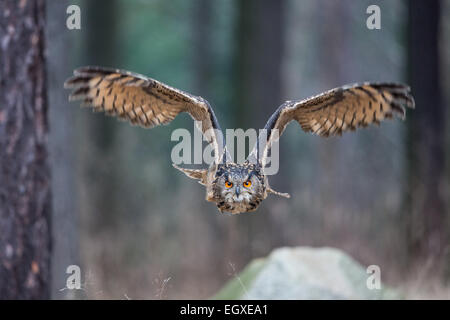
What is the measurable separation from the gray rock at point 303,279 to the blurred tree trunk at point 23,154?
1.74 m

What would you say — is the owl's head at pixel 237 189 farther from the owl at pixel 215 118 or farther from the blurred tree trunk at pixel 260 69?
the blurred tree trunk at pixel 260 69

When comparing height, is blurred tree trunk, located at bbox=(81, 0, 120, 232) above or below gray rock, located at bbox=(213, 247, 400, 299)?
above

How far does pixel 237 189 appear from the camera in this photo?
10.7 ft

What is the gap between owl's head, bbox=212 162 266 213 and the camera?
327 cm

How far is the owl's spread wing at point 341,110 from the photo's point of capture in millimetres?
3553

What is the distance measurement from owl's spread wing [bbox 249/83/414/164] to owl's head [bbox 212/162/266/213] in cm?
15

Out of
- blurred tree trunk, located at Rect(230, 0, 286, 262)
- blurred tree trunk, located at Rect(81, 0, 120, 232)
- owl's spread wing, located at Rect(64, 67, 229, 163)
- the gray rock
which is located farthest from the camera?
blurred tree trunk, located at Rect(81, 0, 120, 232)

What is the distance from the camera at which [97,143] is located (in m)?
11.3

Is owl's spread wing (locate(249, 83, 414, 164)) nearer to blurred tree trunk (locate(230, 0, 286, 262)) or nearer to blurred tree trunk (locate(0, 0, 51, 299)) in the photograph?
blurred tree trunk (locate(0, 0, 51, 299))

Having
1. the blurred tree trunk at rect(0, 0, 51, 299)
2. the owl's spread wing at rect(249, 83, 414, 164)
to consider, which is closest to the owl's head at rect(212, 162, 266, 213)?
the owl's spread wing at rect(249, 83, 414, 164)

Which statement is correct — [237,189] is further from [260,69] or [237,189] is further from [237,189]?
[260,69]

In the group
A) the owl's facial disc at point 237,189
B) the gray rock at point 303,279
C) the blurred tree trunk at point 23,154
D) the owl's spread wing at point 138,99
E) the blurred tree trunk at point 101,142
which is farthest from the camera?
the blurred tree trunk at point 101,142

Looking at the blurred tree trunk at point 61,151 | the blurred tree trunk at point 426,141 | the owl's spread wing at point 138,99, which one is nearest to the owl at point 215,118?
the owl's spread wing at point 138,99

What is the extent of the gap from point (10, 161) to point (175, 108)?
171cm
